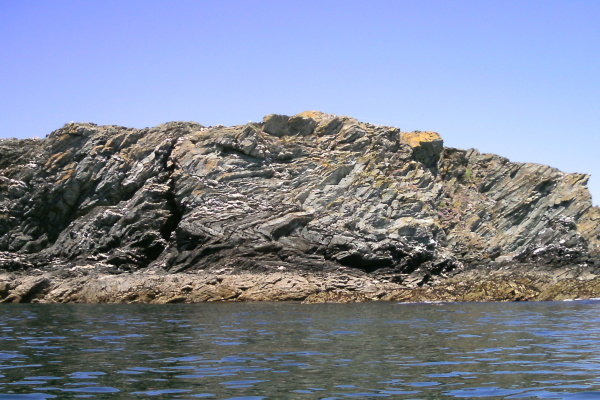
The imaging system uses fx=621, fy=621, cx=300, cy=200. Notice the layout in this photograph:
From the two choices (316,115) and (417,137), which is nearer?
(316,115)

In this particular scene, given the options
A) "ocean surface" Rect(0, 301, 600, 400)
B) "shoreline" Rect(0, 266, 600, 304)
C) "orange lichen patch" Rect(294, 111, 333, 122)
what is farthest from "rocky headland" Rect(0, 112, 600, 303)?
"ocean surface" Rect(0, 301, 600, 400)

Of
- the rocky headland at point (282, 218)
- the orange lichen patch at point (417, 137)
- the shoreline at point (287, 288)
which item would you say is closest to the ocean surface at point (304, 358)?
the shoreline at point (287, 288)

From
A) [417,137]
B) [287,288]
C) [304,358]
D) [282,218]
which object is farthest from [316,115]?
[304,358]

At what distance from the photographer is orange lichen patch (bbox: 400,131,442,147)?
61203mm

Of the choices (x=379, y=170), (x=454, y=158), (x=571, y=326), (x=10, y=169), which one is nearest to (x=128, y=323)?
(x=571, y=326)

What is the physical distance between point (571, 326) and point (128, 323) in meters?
18.5

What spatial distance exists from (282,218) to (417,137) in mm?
18918

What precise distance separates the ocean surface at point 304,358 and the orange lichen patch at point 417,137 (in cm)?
3467

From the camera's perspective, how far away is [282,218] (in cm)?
5106

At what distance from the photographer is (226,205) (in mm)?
52656

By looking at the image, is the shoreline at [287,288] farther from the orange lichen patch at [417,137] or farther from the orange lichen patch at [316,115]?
the orange lichen patch at [316,115]

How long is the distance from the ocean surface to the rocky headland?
789 inches

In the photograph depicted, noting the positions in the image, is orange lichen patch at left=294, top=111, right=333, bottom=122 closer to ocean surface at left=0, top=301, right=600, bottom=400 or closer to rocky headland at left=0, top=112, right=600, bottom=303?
rocky headland at left=0, top=112, right=600, bottom=303

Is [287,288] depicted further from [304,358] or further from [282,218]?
[304,358]
